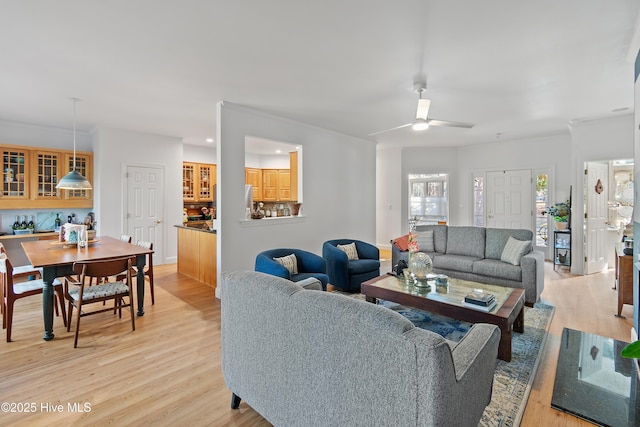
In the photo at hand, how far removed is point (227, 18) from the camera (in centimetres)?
228

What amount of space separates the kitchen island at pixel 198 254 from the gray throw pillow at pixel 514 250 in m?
4.11

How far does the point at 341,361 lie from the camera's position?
4.36 ft

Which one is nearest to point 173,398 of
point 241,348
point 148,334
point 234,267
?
point 241,348

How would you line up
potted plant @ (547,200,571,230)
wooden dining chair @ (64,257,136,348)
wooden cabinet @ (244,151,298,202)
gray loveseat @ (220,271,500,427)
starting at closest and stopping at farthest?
gray loveseat @ (220,271,500,427) → wooden dining chair @ (64,257,136,348) → potted plant @ (547,200,571,230) → wooden cabinet @ (244,151,298,202)

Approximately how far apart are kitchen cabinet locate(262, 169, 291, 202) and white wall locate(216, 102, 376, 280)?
2444 mm

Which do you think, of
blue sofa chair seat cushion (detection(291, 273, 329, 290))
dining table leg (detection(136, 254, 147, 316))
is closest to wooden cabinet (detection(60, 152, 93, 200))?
dining table leg (detection(136, 254, 147, 316))

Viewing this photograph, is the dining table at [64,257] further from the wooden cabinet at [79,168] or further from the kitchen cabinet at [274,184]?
the kitchen cabinet at [274,184]

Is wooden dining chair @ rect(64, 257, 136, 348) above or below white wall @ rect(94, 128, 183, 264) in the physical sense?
below

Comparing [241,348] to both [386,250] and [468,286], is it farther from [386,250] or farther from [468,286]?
[386,250]

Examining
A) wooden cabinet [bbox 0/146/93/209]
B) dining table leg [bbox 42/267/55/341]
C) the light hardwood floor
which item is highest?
wooden cabinet [bbox 0/146/93/209]

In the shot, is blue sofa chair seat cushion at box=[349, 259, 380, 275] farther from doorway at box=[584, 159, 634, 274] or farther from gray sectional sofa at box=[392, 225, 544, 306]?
doorway at box=[584, 159, 634, 274]

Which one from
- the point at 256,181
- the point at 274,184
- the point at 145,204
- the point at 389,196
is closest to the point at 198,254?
the point at 145,204

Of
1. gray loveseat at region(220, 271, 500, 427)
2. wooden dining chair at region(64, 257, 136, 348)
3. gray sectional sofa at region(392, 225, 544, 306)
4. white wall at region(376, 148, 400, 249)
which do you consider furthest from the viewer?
white wall at region(376, 148, 400, 249)

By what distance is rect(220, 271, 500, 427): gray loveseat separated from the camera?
44.6 inches
